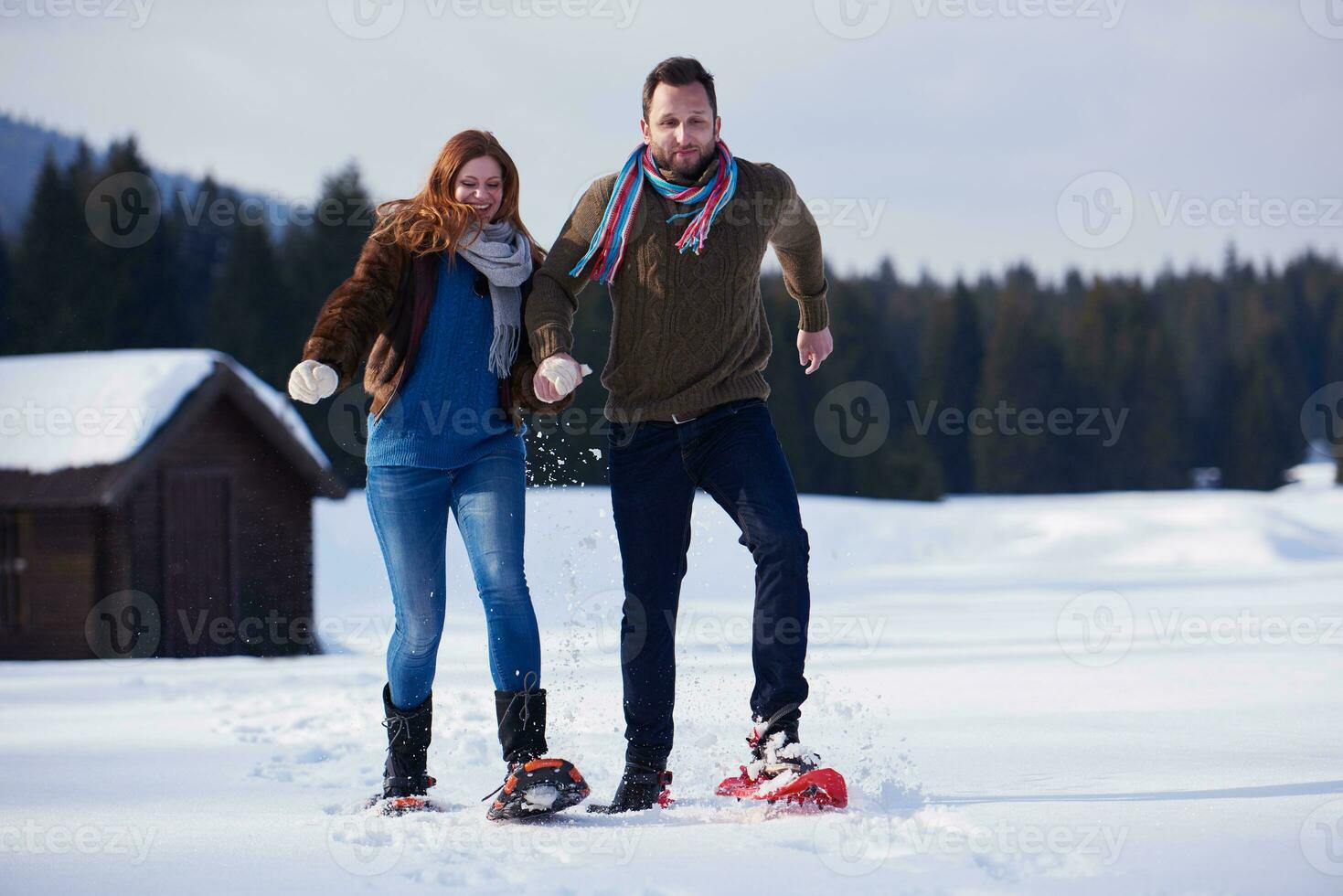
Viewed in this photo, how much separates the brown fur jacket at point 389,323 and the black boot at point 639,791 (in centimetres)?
111

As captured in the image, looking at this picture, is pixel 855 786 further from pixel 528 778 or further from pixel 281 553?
pixel 281 553

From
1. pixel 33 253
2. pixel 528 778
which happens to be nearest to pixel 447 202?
pixel 528 778

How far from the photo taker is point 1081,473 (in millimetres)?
53375

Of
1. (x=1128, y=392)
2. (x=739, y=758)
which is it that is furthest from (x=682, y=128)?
(x=1128, y=392)

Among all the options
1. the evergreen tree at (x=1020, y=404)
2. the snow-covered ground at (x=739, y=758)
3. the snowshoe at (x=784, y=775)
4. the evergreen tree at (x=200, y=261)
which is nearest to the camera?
the snow-covered ground at (x=739, y=758)

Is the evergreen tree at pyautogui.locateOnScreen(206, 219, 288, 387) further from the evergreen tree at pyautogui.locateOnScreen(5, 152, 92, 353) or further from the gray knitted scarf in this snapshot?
the gray knitted scarf

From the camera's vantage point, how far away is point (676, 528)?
406 cm

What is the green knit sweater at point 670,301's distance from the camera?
3.99 meters

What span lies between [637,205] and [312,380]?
3.60ft

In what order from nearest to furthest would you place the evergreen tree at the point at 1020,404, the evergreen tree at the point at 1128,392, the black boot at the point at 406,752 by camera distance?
the black boot at the point at 406,752
the evergreen tree at the point at 1020,404
the evergreen tree at the point at 1128,392

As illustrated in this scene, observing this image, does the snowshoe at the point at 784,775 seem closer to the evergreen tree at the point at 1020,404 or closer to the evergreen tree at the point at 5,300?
the evergreen tree at the point at 5,300

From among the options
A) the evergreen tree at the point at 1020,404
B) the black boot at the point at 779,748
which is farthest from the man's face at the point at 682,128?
the evergreen tree at the point at 1020,404

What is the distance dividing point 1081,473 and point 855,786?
170ft

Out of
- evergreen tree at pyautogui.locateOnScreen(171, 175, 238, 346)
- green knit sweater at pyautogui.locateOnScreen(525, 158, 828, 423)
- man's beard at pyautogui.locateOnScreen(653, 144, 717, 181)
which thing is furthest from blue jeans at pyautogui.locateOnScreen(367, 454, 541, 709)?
evergreen tree at pyautogui.locateOnScreen(171, 175, 238, 346)
